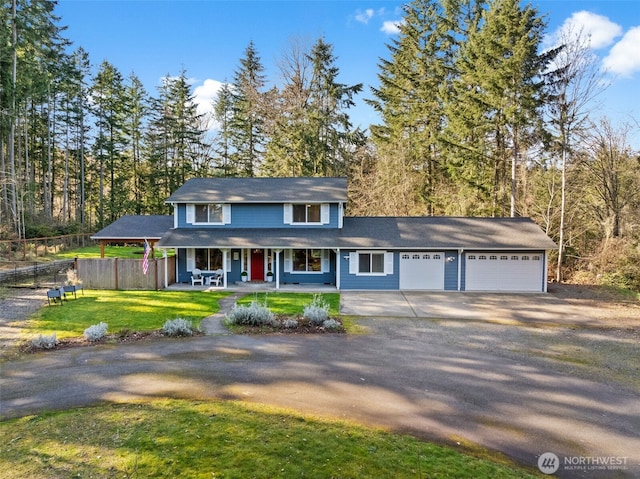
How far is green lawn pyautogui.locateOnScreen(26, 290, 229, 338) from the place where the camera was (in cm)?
1116

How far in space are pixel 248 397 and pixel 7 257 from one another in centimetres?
2421

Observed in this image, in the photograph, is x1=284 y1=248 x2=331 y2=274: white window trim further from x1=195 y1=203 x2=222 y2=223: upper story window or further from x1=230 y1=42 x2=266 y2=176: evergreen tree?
x1=230 y1=42 x2=266 y2=176: evergreen tree

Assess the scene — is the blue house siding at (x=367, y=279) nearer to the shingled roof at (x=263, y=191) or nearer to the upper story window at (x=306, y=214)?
the upper story window at (x=306, y=214)

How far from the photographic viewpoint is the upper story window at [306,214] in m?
19.7

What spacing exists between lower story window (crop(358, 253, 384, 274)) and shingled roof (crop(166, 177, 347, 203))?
3.39 metres

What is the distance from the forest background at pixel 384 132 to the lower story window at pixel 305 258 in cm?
929

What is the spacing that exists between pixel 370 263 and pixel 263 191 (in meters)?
7.65

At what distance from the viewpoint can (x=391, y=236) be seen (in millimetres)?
18516

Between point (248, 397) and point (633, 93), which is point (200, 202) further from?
point (633, 93)

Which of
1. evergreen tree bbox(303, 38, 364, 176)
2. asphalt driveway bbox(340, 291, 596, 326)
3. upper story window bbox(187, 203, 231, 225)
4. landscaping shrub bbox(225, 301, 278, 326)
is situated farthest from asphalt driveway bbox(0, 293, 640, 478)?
evergreen tree bbox(303, 38, 364, 176)

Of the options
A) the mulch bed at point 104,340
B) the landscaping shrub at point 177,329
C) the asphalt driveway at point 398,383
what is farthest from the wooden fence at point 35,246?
the landscaping shrub at point 177,329

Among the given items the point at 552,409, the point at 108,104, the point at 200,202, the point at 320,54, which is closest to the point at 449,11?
the point at 320,54

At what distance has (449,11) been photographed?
2680cm

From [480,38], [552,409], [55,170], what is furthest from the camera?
[55,170]
